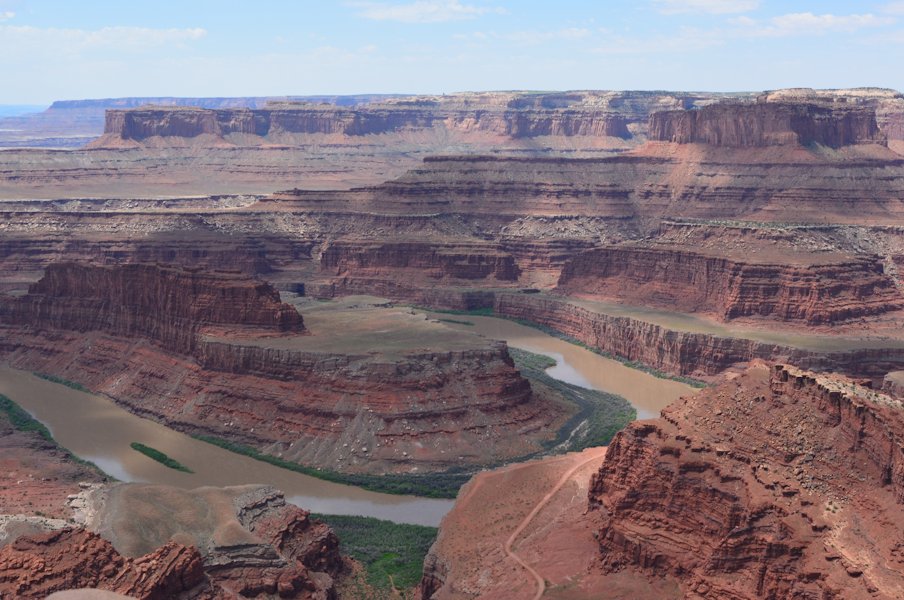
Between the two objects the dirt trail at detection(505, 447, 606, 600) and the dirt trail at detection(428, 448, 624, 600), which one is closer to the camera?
the dirt trail at detection(505, 447, 606, 600)

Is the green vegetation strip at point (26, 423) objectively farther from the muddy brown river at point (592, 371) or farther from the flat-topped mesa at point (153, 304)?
the muddy brown river at point (592, 371)

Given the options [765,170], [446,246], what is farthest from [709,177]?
[446,246]

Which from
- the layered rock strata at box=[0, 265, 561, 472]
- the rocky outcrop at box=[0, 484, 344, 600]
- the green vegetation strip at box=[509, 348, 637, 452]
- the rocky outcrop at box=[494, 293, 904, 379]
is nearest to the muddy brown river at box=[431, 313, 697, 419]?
the green vegetation strip at box=[509, 348, 637, 452]

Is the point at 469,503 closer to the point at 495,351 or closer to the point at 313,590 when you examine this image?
the point at 313,590

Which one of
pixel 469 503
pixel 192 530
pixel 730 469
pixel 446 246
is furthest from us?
pixel 446 246

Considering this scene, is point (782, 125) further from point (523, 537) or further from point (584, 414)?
point (523, 537)

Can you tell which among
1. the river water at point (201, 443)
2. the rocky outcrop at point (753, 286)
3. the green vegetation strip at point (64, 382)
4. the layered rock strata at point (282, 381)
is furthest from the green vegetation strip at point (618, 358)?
the green vegetation strip at point (64, 382)

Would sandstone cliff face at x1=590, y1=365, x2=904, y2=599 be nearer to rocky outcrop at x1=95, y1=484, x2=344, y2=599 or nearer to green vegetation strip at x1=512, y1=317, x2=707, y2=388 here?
rocky outcrop at x1=95, y1=484, x2=344, y2=599
